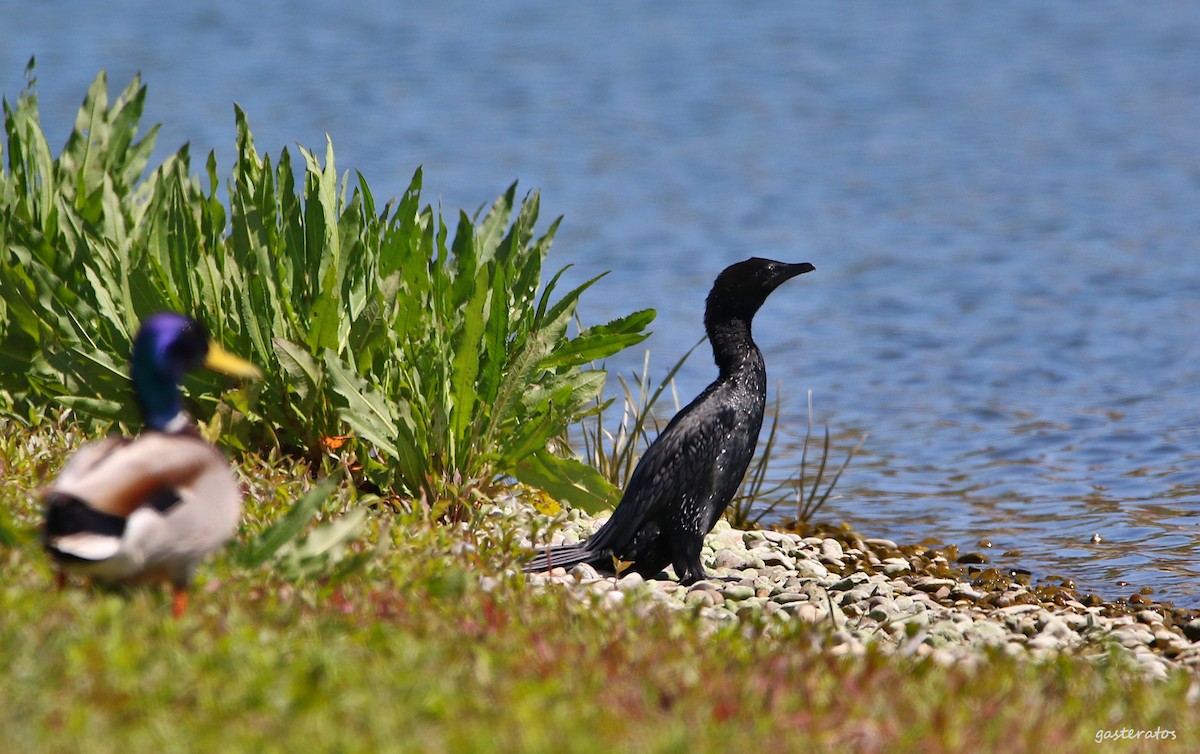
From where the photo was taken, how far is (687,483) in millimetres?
5691

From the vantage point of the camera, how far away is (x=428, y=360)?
5.83 m

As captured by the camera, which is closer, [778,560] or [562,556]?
[562,556]

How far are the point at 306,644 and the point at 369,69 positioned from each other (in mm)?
18855


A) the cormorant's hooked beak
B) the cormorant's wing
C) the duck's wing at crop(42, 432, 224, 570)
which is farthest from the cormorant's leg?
the duck's wing at crop(42, 432, 224, 570)

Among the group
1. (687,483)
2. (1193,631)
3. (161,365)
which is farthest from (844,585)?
(161,365)

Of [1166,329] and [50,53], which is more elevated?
[50,53]

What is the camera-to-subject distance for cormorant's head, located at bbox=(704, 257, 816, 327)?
242 inches

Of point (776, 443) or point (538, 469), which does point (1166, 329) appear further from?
point (538, 469)

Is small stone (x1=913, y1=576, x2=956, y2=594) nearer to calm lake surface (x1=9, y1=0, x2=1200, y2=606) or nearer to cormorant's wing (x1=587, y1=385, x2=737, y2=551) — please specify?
calm lake surface (x1=9, y1=0, x2=1200, y2=606)

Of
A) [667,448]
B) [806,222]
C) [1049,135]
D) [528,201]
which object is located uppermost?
[1049,135]

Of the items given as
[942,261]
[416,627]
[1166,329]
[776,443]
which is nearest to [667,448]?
[416,627]

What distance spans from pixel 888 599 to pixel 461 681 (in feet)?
9.00

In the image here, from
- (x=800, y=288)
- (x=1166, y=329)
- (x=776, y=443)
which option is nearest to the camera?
(x=776, y=443)

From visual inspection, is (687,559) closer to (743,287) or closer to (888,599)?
(888,599)
